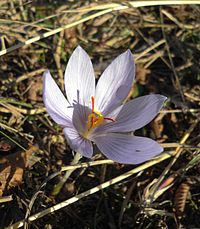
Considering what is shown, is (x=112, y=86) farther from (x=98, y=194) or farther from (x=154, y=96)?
(x=98, y=194)

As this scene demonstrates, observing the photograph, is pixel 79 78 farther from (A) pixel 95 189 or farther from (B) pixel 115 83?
(A) pixel 95 189

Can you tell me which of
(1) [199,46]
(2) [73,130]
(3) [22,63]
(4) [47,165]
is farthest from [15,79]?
(1) [199,46]

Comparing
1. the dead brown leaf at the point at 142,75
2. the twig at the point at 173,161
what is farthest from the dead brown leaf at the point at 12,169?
the dead brown leaf at the point at 142,75

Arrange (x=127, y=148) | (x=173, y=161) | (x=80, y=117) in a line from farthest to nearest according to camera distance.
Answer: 1. (x=173, y=161)
2. (x=80, y=117)
3. (x=127, y=148)

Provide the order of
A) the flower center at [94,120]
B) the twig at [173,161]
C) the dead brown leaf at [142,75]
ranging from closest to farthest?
the flower center at [94,120] < the twig at [173,161] < the dead brown leaf at [142,75]

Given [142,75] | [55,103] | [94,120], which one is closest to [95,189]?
[94,120]

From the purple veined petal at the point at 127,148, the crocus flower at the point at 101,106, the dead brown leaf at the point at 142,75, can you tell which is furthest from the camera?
the dead brown leaf at the point at 142,75

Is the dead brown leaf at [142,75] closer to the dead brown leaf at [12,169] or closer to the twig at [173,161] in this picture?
the twig at [173,161]
